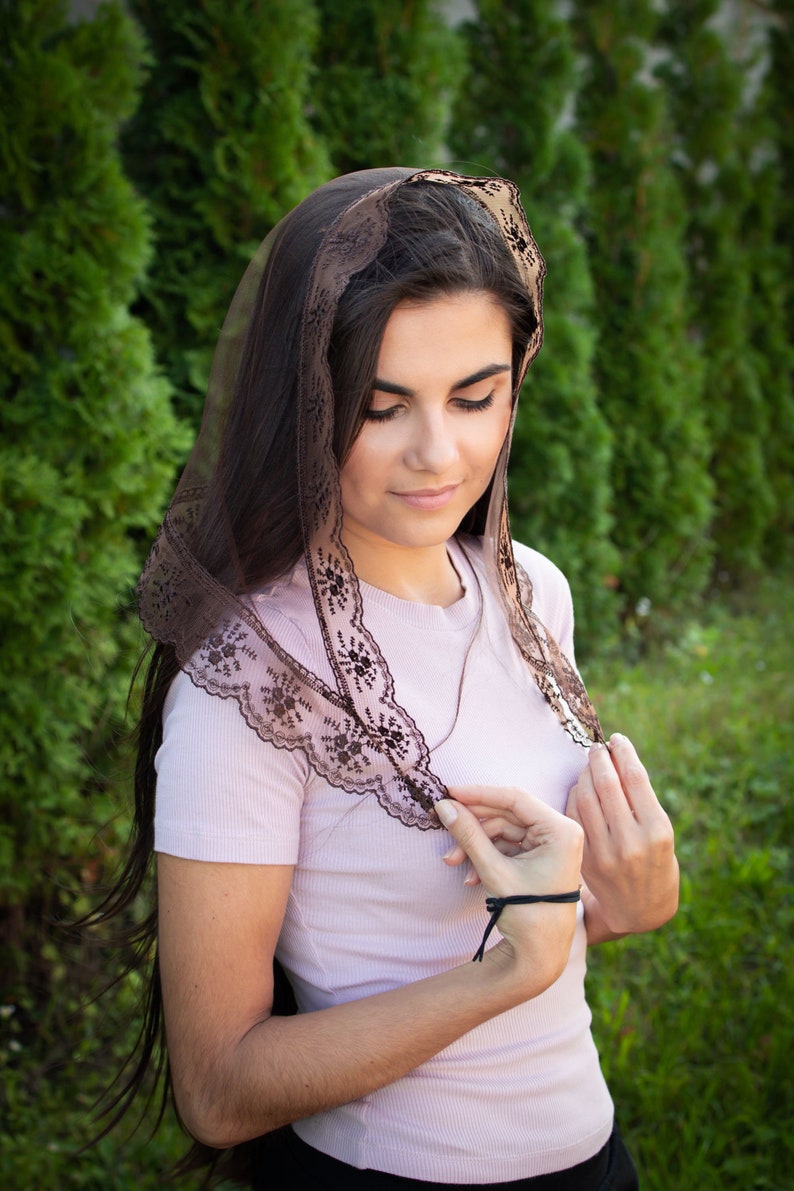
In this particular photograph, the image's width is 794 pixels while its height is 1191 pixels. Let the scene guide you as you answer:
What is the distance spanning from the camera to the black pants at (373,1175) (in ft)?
4.75

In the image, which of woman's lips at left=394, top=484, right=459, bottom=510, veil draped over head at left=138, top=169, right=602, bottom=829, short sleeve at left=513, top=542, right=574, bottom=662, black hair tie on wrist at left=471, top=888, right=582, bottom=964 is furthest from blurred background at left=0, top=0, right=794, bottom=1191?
black hair tie on wrist at left=471, top=888, right=582, bottom=964

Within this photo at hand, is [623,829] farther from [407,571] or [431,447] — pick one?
[431,447]

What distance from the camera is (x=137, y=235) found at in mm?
3027

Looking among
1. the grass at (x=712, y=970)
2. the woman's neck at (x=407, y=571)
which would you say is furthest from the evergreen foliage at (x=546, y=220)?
the woman's neck at (x=407, y=571)

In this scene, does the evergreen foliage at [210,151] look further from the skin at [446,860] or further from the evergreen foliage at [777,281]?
the evergreen foliage at [777,281]

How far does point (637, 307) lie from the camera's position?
6293 millimetres

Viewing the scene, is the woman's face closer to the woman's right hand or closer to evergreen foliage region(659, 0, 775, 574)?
the woman's right hand

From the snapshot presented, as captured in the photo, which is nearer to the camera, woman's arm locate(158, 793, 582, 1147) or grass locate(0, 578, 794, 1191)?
woman's arm locate(158, 793, 582, 1147)

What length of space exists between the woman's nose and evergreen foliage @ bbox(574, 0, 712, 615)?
4.86 m

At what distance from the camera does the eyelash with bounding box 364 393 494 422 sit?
1.47 m

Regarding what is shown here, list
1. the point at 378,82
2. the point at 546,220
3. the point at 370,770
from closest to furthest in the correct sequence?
the point at 370,770 < the point at 378,82 < the point at 546,220

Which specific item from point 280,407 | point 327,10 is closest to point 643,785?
point 280,407

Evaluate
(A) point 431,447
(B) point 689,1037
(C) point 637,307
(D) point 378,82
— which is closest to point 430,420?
(A) point 431,447

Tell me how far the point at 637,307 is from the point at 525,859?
218 inches
